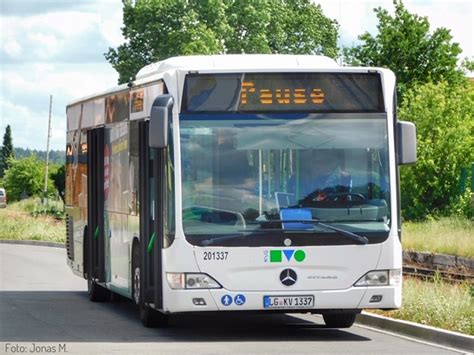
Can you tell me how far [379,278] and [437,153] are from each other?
100ft

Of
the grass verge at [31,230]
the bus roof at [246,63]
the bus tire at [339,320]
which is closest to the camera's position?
the bus roof at [246,63]

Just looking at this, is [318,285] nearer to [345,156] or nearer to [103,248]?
[345,156]

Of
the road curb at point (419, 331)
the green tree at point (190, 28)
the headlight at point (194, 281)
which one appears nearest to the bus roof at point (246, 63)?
the headlight at point (194, 281)

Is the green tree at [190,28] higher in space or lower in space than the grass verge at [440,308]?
higher

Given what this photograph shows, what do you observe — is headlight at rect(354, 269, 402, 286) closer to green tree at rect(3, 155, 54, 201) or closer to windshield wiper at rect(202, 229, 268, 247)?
windshield wiper at rect(202, 229, 268, 247)

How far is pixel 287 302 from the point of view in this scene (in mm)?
15742

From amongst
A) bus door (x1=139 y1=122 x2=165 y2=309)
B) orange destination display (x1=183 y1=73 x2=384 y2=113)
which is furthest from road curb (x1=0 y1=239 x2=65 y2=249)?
orange destination display (x1=183 y1=73 x2=384 y2=113)

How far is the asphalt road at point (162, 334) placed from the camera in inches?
586

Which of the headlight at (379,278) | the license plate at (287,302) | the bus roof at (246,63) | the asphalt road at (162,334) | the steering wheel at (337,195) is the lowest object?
the asphalt road at (162,334)

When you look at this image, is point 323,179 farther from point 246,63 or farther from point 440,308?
point 440,308

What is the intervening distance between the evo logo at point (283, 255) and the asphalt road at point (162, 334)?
0.87 m

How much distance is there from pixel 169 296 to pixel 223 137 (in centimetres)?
177

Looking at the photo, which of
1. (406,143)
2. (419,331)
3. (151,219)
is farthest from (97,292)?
(406,143)

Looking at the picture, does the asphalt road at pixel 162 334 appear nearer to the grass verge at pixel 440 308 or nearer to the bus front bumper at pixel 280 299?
the bus front bumper at pixel 280 299
